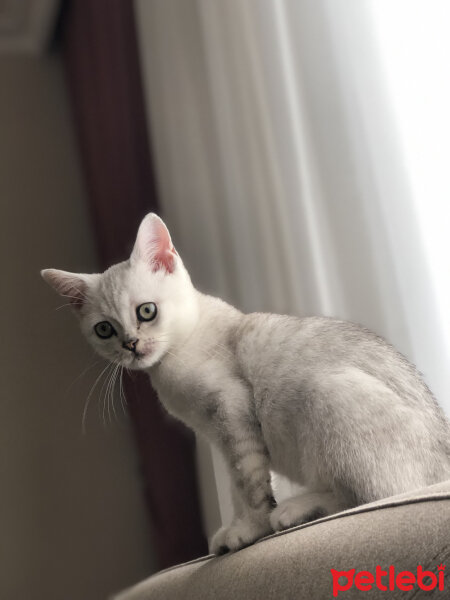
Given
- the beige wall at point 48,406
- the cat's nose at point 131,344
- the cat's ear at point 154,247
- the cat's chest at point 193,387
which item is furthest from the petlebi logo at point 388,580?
the beige wall at point 48,406

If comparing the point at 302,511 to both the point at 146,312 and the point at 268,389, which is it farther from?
the point at 146,312

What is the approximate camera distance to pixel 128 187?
83.1 inches

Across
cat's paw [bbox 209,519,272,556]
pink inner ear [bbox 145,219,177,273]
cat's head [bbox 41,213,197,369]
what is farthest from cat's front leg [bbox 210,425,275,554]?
pink inner ear [bbox 145,219,177,273]

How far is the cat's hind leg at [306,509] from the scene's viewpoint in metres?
0.84

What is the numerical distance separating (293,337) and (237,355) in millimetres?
83

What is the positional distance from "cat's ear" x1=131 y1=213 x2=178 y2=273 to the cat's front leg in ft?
1.05

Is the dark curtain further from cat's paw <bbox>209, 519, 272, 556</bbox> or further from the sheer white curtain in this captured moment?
cat's paw <bbox>209, 519, 272, 556</bbox>

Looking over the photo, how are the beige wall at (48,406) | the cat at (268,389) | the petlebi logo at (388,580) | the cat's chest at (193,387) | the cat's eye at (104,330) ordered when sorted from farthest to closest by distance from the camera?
the beige wall at (48,406) → the cat's eye at (104,330) → the cat's chest at (193,387) → the cat at (268,389) → the petlebi logo at (388,580)

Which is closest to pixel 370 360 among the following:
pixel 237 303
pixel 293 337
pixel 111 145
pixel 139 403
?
pixel 293 337

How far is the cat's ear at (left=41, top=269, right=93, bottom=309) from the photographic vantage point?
1.17 m

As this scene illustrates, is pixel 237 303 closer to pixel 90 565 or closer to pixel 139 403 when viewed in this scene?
pixel 139 403

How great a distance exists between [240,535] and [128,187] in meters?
1.40

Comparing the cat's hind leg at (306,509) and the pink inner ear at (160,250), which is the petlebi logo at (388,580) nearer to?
the cat's hind leg at (306,509)

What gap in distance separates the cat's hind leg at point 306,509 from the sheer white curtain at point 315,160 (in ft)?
1.04
